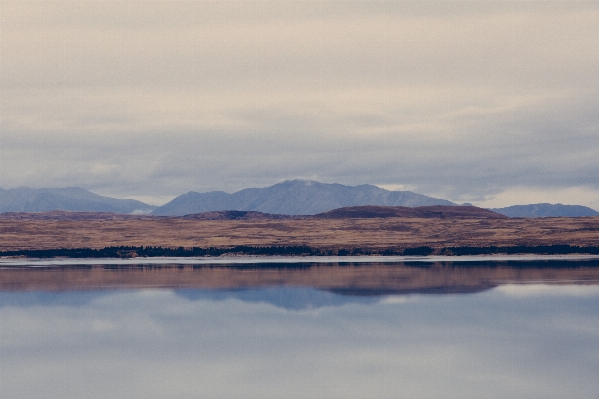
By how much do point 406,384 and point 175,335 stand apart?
1160cm

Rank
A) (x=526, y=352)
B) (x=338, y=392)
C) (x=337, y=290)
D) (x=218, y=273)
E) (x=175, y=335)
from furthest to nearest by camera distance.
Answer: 1. (x=218, y=273)
2. (x=337, y=290)
3. (x=175, y=335)
4. (x=526, y=352)
5. (x=338, y=392)

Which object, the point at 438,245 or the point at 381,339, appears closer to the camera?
the point at 381,339

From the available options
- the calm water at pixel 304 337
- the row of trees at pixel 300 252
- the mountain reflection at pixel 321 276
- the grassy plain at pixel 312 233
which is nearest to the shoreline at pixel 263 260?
the row of trees at pixel 300 252

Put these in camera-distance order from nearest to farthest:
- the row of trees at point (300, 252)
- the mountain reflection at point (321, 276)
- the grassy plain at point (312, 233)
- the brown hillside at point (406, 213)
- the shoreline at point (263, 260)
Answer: the mountain reflection at point (321, 276) → the shoreline at point (263, 260) → the row of trees at point (300, 252) → the grassy plain at point (312, 233) → the brown hillside at point (406, 213)

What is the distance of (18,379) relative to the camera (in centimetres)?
2227

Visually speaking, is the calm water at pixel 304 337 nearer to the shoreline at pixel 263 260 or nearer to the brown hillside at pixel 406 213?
the shoreline at pixel 263 260

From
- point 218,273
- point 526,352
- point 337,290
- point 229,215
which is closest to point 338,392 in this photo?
point 526,352

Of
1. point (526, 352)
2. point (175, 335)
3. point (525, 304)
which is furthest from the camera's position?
point (525, 304)

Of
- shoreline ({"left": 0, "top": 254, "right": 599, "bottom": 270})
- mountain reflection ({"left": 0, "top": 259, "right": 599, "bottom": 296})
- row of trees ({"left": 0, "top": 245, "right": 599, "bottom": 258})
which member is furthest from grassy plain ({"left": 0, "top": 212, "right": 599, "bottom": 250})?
mountain reflection ({"left": 0, "top": 259, "right": 599, "bottom": 296})

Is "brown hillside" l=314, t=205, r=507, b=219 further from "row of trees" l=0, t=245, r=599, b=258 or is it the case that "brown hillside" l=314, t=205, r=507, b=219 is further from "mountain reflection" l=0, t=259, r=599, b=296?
"mountain reflection" l=0, t=259, r=599, b=296

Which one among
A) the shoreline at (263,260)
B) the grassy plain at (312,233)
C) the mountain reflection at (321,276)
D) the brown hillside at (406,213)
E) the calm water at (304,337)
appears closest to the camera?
the calm water at (304,337)

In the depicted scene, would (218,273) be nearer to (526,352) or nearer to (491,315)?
(491,315)

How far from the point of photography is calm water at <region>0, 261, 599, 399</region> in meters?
21.2

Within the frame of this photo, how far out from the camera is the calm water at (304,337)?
2122 cm
